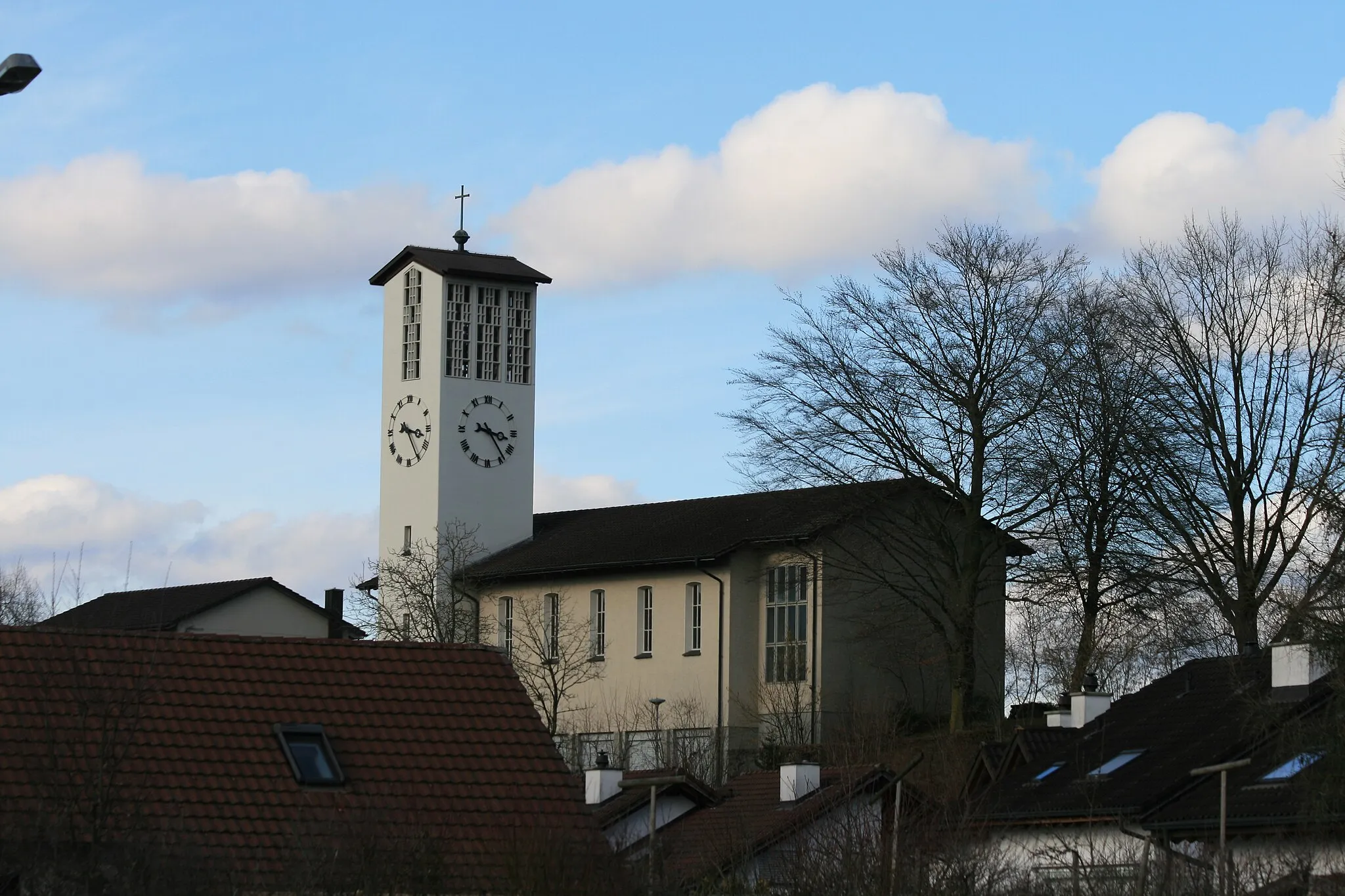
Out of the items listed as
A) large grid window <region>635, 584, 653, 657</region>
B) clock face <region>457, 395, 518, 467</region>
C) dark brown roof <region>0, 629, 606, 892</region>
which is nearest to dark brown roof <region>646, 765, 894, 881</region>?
dark brown roof <region>0, 629, 606, 892</region>

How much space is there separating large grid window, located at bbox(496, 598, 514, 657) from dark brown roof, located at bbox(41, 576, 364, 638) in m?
6.93

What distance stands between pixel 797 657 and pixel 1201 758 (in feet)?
86.7

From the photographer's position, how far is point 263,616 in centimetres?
6712

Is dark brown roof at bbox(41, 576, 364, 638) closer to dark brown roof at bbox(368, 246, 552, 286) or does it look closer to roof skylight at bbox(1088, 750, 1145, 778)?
dark brown roof at bbox(368, 246, 552, 286)

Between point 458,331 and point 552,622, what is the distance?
856cm

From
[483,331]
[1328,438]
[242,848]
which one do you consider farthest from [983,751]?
[483,331]

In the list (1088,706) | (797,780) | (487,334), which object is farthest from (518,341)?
(797,780)

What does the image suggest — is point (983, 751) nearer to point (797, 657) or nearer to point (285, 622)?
point (797, 657)

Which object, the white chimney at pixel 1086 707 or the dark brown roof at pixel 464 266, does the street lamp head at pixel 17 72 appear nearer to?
the white chimney at pixel 1086 707

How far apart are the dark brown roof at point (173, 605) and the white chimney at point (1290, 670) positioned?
3936cm

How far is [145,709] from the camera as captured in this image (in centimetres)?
2278

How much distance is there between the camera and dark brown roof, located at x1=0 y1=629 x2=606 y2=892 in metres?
21.4

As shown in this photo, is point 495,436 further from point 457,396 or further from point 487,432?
point 457,396

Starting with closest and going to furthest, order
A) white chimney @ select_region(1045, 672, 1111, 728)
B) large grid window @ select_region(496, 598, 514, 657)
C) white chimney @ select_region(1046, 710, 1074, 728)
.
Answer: white chimney @ select_region(1045, 672, 1111, 728)
white chimney @ select_region(1046, 710, 1074, 728)
large grid window @ select_region(496, 598, 514, 657)
